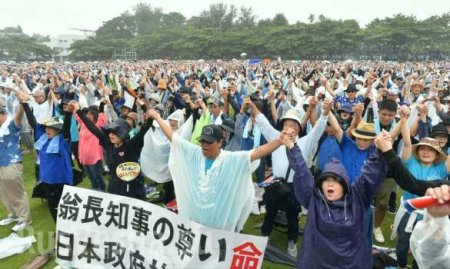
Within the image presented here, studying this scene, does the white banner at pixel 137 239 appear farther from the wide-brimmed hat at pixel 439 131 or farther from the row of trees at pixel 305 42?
the row of trees at pixel 305 42

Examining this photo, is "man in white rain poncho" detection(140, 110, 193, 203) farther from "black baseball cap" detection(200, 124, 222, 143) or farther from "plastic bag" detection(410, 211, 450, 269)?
"plastic bag" detection(410, 211, 450, 269)

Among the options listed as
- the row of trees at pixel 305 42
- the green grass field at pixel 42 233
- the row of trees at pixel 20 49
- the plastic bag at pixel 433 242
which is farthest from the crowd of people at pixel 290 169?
the row of trees at pixel 20 49

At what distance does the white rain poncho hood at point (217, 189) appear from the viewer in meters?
3.38

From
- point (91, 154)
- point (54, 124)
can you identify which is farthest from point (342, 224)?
point (91, 154)

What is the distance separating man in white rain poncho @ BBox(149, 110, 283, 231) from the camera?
338 cm

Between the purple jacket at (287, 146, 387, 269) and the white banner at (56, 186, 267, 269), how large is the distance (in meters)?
0.71

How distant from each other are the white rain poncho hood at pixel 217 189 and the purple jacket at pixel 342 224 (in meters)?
0.79

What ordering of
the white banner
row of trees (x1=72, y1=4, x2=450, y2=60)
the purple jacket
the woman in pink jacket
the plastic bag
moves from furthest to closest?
row of trees (x1=72, y1=4, x2=450, y2=60) < the woman in pink jacket < the white banner < the purple jacket < the plastic bag

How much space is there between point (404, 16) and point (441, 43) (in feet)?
17.4

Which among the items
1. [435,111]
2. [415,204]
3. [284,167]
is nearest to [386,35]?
[435,111]

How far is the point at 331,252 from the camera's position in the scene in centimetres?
266

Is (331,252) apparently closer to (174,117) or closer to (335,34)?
(174,117)

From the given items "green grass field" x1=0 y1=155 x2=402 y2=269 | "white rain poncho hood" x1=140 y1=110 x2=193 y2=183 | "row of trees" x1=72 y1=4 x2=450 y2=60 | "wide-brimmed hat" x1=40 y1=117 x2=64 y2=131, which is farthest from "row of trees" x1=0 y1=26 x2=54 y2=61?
"wide-brimmed hat" x1=40 y1=117 x2=64 y2=131

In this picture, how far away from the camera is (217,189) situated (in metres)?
3.39
